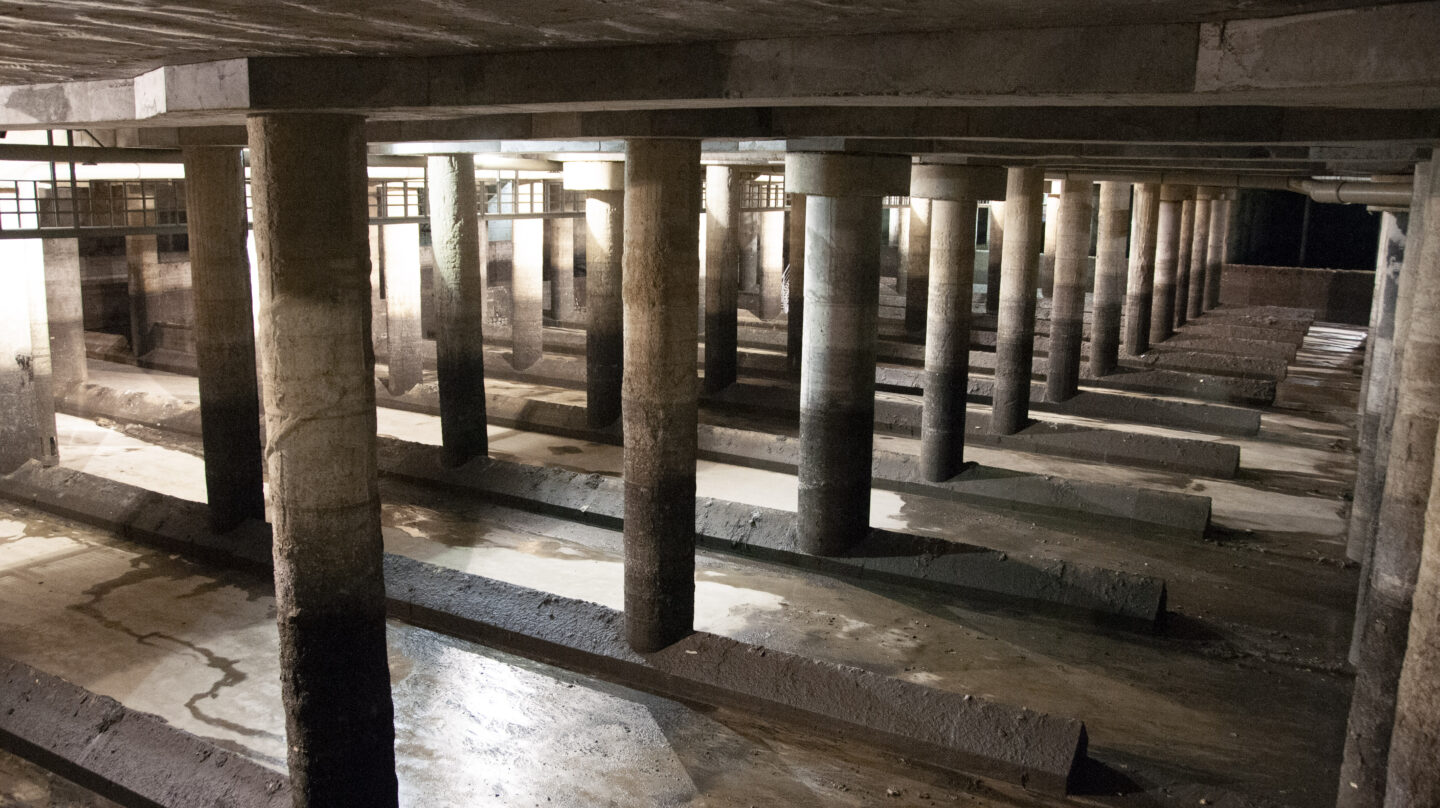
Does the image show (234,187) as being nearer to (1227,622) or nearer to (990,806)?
(990,806)

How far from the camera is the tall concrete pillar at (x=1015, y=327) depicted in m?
14.4

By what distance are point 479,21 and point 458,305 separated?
361 inches

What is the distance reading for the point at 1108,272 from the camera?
1873cm

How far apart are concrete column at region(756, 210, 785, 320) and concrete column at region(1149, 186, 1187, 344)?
8.20 meters

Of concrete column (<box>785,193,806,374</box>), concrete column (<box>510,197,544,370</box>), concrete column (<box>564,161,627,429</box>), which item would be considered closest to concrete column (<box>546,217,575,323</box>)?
concrete column (<box>510,197,544,370</box>)

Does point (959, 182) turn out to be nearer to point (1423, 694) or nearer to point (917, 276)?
point (1423, 694)

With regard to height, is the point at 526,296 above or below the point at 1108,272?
below

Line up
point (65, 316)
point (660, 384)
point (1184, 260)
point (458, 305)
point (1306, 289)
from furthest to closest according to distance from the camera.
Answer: point (1306, 289)
point (1184, 260)
point (65, 316)
point (458, 305)
point (660, 384)

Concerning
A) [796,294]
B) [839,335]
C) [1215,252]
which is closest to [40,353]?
[839,335]

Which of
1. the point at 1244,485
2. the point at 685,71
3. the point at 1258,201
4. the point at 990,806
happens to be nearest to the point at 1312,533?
the point at 1244,485

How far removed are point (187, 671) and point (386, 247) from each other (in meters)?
11.6

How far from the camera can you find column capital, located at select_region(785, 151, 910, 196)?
9.70m

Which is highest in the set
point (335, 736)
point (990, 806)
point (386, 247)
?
point (386, 247)

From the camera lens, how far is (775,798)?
6.46 m
